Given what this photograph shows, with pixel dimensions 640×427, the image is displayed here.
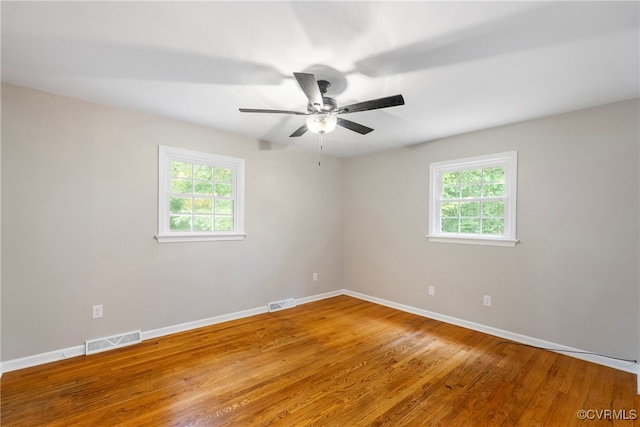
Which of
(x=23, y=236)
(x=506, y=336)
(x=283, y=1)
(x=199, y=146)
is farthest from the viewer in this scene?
(x=199, y=146)

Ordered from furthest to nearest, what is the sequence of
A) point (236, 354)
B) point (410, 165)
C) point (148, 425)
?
point (410, 165)
point (236, 354)
point (148, 425)

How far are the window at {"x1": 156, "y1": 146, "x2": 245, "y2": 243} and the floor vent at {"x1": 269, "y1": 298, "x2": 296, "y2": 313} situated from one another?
43.3 inches

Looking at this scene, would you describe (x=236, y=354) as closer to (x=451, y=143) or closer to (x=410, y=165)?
(x=410, y=165)

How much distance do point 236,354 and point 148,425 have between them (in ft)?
3.31

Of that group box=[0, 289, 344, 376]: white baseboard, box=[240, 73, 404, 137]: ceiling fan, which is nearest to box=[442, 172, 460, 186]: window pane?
box=[240, 73, 404, 137]: ceiling fan

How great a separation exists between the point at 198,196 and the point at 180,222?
38cm

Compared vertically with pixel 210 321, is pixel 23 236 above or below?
above

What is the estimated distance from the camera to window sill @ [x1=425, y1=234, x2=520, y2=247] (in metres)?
3.22

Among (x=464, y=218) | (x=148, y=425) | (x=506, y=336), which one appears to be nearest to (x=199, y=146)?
(x=148, y=425)

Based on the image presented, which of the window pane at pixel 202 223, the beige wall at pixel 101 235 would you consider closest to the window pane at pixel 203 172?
the beige wall at pixel 101 235

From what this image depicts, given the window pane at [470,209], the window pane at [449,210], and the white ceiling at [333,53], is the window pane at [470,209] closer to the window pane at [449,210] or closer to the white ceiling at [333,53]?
the window pane at [449,210]

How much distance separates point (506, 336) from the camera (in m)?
3.20

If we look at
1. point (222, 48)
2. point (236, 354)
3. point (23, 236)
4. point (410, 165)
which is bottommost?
point (236, 354)

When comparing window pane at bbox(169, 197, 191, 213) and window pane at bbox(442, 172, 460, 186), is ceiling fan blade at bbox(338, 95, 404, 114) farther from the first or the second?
window pane at bbox(169, 197, 191, 213)
